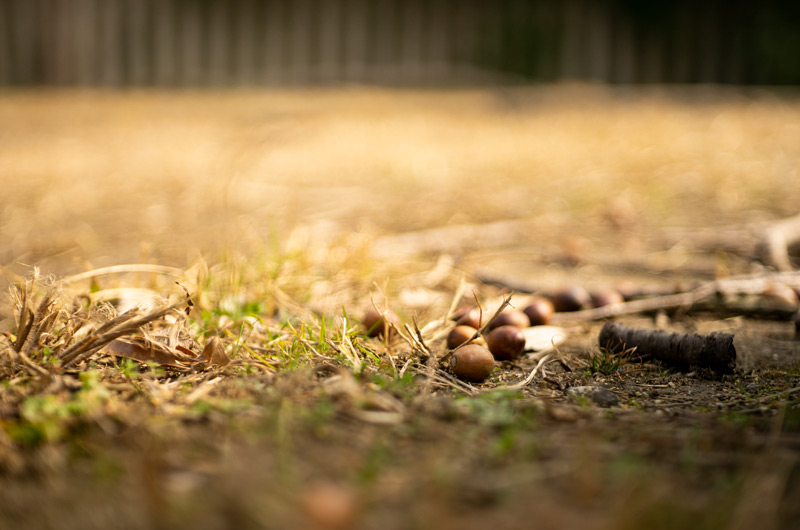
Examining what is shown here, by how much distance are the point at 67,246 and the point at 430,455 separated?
223 centimetres

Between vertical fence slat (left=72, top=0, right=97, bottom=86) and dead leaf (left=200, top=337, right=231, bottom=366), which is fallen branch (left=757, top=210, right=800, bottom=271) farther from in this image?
vertical fence slat (left=72, top=0, right=97, bottom=86)

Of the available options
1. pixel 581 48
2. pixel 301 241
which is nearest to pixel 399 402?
pixel 301 241

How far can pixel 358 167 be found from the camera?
4484mm

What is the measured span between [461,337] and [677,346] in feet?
1.66

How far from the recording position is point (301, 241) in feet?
8.23

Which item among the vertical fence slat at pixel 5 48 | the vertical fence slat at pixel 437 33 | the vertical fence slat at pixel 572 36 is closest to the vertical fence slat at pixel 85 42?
the vertical fence slat at pixel 5 48

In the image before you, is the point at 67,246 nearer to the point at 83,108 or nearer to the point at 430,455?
the point at 430,455

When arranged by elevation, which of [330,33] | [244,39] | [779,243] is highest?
[330,33]

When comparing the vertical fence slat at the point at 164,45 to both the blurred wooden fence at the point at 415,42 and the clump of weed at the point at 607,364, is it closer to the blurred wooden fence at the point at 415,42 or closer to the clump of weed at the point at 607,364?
the blurred wooden fence at the point at 415,42

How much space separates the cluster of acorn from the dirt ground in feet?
0.14

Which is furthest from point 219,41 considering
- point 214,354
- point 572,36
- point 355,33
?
point 214,354

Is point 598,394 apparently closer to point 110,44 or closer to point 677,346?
point 677,346

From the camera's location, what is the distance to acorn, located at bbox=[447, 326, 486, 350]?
1534 millimetres

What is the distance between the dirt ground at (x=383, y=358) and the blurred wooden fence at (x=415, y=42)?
4247 millimetres
